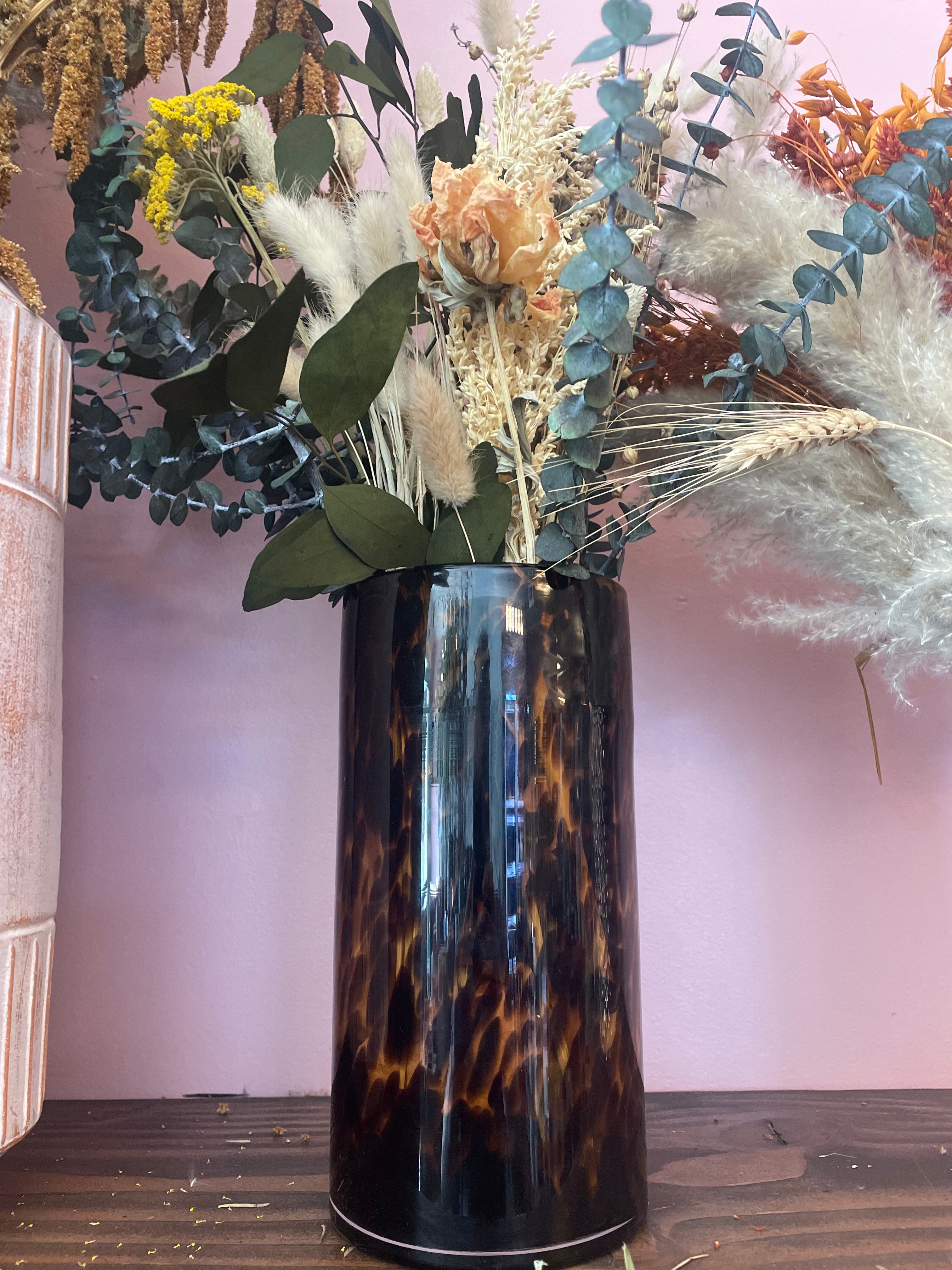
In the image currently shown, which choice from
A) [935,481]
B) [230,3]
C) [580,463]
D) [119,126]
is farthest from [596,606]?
[230,3]

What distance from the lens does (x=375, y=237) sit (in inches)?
19.3

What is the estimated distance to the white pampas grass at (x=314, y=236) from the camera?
467 millimetres

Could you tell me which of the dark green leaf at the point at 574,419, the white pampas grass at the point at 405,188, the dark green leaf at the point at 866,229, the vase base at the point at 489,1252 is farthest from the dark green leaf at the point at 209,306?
the vase base at the point at 489,1252

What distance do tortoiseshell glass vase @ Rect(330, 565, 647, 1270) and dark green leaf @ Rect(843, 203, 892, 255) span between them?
20cm

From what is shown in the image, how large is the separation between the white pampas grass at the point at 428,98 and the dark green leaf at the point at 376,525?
24 cm

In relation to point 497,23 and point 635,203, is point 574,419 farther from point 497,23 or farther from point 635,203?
point 497,23

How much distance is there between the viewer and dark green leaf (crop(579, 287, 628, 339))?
0.39 meters

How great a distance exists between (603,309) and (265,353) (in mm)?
147

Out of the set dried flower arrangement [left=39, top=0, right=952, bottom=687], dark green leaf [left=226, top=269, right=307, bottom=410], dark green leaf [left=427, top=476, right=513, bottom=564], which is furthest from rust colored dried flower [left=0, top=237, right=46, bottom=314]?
dark green leaf [left=427, top=476, right=513, bottom=564]

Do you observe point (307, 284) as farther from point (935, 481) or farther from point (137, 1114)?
point (137, 1114)

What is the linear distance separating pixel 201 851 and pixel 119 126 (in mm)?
463

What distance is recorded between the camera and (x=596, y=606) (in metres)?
0.48

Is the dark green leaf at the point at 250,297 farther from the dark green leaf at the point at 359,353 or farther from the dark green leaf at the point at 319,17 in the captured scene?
the dark green leaf at the point at 319,17

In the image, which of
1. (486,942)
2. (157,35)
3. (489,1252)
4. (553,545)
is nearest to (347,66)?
(157,35)
